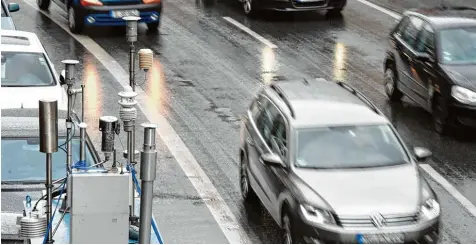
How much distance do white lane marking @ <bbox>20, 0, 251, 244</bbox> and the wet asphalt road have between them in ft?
0.32

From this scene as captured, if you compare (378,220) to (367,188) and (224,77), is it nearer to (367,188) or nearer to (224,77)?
(367,188)

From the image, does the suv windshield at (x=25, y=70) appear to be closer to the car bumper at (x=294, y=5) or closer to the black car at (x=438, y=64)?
the black car at (x=438, y=64)

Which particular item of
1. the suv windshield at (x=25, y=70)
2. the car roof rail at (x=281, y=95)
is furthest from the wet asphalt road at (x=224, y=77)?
the car roof rail at (x=281, y=95)

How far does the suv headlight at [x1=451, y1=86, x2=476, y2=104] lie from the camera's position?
55.4 feet

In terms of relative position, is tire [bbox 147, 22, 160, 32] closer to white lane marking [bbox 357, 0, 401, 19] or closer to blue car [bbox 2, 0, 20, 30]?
blue car [bbox 2, 0, 20, 30]

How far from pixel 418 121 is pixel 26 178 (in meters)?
7.95

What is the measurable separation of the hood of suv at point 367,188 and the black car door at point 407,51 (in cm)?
586

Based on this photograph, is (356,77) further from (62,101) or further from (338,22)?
(62,101)

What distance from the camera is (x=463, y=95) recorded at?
1697 centimetres

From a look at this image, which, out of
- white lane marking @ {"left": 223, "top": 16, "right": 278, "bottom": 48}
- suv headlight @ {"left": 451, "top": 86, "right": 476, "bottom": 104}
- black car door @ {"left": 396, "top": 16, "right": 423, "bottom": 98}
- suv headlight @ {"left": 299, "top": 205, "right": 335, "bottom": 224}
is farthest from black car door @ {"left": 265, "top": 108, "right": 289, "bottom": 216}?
white lane marking @ {"left": 223, "top": 16, "right": 278, "bottom": 48}

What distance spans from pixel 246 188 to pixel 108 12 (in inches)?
418

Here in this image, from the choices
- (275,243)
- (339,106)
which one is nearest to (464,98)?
(339,106)

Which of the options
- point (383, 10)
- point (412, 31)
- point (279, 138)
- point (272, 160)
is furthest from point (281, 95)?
point (383, 10)

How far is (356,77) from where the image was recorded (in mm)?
21031
